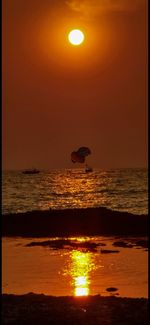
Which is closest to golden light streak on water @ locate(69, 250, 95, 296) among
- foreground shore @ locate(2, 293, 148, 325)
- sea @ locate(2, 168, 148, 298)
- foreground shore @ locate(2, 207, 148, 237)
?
sea @ locate(2, 168, 148, 298)

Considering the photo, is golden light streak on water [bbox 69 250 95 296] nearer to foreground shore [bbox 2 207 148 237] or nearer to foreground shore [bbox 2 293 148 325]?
foreground shore [bbox 2 293 148 325]

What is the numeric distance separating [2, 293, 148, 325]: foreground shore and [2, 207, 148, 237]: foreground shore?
36185 mm

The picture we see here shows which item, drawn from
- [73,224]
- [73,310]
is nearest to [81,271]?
[73,310]

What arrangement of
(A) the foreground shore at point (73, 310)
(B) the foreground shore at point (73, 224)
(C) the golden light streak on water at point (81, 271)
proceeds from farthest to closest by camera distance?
1. (B) the foreground shore at point (73, 224)
2. (C) the golden light streak on water at point (81, 271)
3. (A) the foreground shore at point (73, 310)

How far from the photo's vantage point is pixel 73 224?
217 feet

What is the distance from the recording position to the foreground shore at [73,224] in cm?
6153

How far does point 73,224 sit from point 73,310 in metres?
44.6

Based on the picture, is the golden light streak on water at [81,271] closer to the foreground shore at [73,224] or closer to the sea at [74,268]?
the sea at [74,268]

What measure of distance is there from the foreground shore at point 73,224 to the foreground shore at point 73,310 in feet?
119

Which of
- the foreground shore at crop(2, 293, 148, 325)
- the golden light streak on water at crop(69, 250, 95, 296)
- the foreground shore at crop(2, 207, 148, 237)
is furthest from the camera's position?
the foreground shore at crop(2, 207, 148, 237)

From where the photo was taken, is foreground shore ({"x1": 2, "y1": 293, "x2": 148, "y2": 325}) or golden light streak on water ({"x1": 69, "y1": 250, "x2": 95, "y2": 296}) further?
golden light streak on water ({"x1": 69, "y1": 250, "x2": 95, "y2": 296})

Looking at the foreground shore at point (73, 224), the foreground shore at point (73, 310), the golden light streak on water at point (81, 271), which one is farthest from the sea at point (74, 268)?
the foreground shore at point (73, 224)

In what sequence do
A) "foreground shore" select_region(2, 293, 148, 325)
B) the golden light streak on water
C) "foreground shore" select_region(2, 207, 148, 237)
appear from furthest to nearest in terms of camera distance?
1. "foreground shore" select_region(2, 207, 148, 237)
2. the golden light streak on water
3. "foreground shore" select_region(2, 293, 148, 325)

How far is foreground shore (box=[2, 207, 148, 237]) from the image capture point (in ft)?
202
